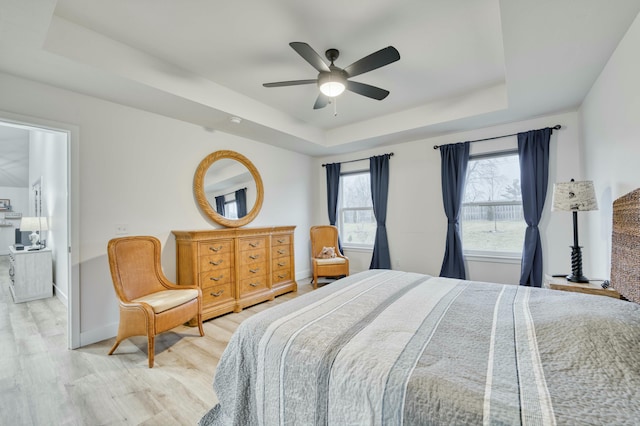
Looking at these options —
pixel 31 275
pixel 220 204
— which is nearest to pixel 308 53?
pixel 220 204

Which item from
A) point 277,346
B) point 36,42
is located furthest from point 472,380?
point 36,42

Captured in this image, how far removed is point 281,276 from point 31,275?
380 cm

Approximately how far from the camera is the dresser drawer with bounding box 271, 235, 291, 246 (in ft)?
13.8

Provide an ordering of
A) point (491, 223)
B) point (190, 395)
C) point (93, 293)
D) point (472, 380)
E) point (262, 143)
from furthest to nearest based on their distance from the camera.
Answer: point (262, 143) → point (491, 223) → point (93, 293) → point (190, 395) → point (472, 380)

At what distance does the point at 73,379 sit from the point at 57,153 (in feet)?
12.1

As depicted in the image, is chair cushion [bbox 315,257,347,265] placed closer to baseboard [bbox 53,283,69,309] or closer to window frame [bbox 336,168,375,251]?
window frame [bbox 336,168,375,251]

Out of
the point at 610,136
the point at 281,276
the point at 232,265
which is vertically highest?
the point at 610,136

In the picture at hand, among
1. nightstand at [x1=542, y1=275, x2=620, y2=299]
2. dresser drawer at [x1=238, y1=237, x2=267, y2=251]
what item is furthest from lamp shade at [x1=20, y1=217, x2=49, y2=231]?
nightstand at [x1=542, y1=275, x2=620, y2=299]

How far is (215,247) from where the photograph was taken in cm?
331

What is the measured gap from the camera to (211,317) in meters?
3.21

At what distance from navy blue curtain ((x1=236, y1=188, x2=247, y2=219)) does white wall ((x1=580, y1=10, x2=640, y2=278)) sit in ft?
13.5

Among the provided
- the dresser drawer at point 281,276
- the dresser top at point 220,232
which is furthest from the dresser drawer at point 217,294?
the dresser drawer at point 281,276

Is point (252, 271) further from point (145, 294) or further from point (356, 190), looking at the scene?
point (356, 190)

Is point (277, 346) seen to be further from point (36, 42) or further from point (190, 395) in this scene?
point (36, 42)
